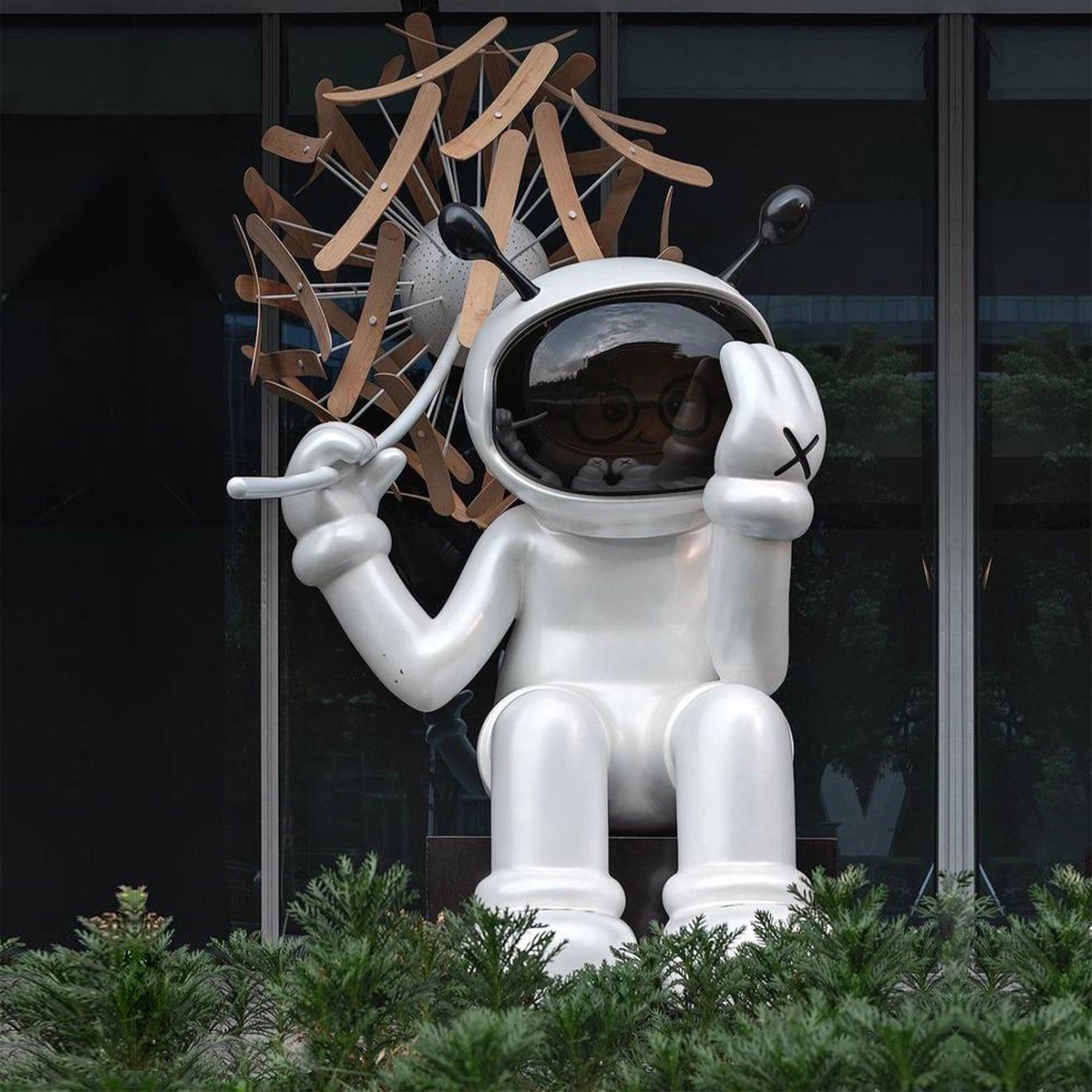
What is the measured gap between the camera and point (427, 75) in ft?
15.0

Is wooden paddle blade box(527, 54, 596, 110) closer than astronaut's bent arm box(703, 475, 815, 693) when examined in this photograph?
No

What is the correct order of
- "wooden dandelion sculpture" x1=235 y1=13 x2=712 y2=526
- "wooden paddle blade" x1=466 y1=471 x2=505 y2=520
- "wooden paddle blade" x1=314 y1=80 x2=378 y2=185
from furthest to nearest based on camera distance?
"wooden paddle blade" x1=466 y1=471 x2=505 y2=520, "wooden paddle blade" x1=314 y1=80 x2=378 y2=185, "wooden dandelion sculpture" x1=235 y1=13 x2=712 y2=526

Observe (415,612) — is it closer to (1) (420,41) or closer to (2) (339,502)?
(2) (339,502)

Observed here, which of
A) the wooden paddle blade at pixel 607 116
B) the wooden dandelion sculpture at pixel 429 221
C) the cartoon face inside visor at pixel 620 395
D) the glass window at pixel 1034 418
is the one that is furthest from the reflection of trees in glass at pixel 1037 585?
the cartoon face inside visor at pixel 620 395

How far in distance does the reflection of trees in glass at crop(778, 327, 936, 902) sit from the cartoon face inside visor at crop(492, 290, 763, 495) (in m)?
1.97

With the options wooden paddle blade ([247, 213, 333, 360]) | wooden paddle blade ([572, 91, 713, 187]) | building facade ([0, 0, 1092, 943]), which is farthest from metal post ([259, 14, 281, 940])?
wooden paddle blade ([572, 91, 713, 187])

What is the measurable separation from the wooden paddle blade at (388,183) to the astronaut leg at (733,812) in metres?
1.41

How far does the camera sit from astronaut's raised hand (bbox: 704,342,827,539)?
3.88 metres

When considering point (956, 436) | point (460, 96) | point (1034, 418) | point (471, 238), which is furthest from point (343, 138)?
point (1034, 418)

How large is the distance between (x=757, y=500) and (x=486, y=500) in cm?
143

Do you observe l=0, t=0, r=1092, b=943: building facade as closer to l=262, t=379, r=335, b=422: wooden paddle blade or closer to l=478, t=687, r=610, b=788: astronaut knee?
l=262, t=379, r=335, b=422: wooden paddle blade

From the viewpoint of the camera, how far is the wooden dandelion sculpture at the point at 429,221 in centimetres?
449

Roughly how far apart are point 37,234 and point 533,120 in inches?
93.7

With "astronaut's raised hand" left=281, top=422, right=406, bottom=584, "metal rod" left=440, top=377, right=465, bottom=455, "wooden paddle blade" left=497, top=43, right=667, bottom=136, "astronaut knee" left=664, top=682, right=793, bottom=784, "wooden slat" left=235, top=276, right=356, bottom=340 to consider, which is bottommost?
"astronaut knee" left=664, top=682, right=793, bottom=784
